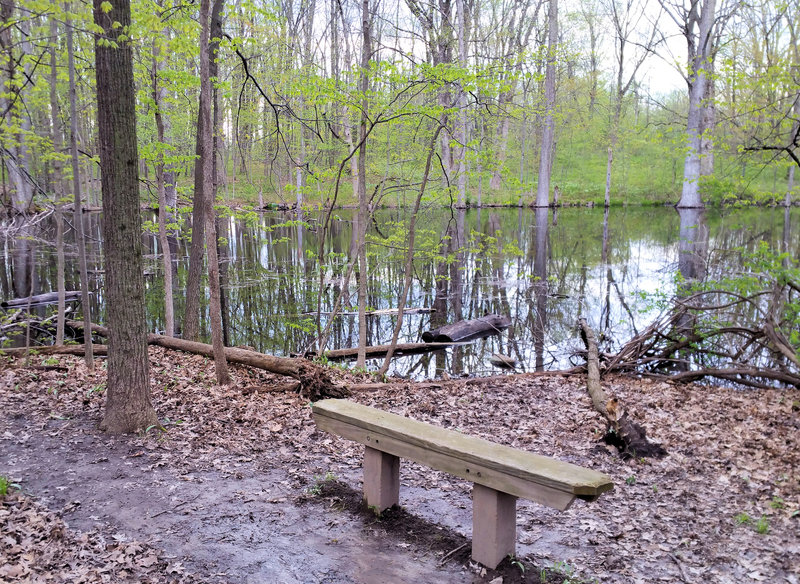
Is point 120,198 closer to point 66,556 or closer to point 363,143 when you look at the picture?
point 66,556

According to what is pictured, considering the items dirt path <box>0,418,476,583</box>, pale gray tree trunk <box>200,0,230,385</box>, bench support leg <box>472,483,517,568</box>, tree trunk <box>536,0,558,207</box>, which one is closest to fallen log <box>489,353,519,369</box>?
pale gray tree trunk <box>200,0,230,385</box>

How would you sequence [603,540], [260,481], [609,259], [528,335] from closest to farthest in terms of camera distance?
1. [603,540]
2. [260,481]
3. [528,335]
4. [609,259]

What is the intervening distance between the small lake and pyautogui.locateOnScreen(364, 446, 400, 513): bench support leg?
6.22 metres

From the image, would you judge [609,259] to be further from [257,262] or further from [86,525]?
[86,525]

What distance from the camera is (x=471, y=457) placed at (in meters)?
3.40

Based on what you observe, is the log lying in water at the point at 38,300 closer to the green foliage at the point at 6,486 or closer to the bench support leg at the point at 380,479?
the green foliage at the point at 6,486

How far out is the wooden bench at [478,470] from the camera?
3097 mm

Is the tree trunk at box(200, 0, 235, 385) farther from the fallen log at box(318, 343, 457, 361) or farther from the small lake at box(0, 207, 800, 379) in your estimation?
the fallen log at box(318, 343, 457, 361)

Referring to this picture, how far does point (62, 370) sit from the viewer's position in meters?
7.66

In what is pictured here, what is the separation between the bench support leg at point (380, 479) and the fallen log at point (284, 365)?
3.00 m

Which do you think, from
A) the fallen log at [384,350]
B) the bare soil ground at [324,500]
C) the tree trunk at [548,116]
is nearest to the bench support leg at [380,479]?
the bare soil ground at [324,500]

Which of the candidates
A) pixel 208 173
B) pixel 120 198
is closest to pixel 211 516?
pixel 120 198

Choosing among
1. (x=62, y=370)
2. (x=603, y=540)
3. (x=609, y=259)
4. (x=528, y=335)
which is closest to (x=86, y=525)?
(x=603, y=540)

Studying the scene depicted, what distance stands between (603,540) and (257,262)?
19.2 metres
